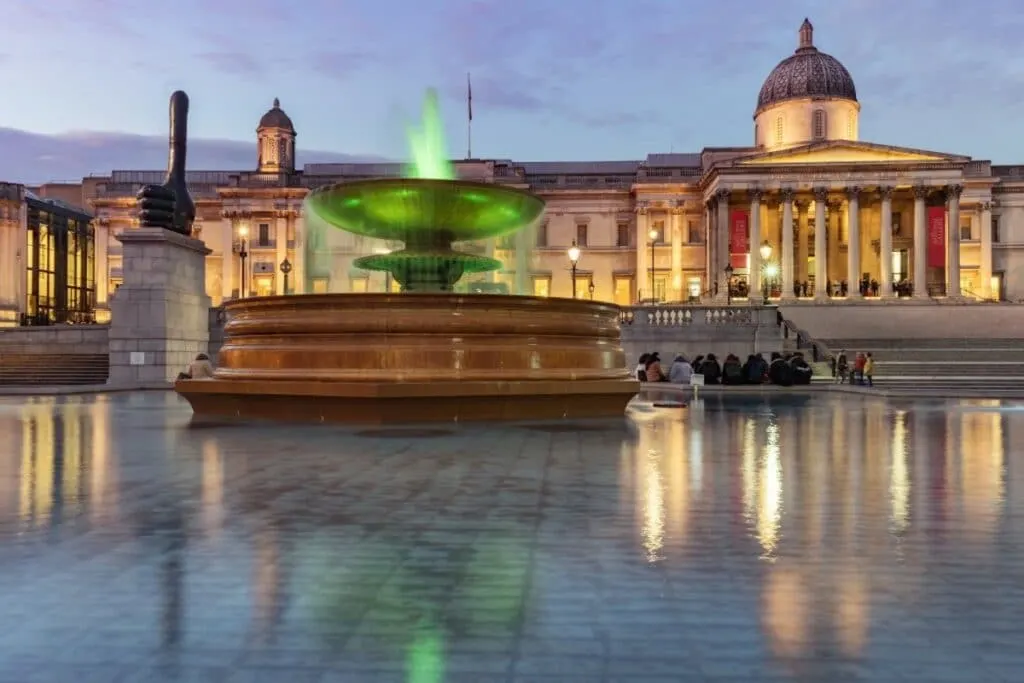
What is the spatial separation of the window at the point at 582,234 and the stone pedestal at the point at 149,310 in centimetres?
4584

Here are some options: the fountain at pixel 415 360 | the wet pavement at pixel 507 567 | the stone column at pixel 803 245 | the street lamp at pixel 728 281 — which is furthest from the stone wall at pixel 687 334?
the stone column at pixel 803 245

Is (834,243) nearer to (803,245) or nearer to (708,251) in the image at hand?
(803,245)

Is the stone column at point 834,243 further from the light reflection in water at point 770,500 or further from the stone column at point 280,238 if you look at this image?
the light reflection in water at point 770,500

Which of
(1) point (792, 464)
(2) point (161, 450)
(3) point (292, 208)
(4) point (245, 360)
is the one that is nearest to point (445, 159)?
(4) point (245, 360)

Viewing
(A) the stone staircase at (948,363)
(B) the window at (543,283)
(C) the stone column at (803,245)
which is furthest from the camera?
(B) the window at (543,283)

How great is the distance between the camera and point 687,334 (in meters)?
33.4

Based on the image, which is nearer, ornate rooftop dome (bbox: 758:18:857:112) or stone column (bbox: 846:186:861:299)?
stone column (bbox: 846:186:861:299)

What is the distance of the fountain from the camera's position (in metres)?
11.4

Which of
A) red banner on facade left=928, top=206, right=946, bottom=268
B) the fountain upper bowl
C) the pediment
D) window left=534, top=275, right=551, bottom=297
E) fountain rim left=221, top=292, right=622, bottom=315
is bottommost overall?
fountain rim left=221, top=292, right=622, bottom=315

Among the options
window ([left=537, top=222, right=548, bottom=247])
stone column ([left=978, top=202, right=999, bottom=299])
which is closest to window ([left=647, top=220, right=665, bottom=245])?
window ([left=537, top=222, right=548, bottom=247])

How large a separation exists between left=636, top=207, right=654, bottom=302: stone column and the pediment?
891 cm

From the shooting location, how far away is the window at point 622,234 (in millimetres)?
68312

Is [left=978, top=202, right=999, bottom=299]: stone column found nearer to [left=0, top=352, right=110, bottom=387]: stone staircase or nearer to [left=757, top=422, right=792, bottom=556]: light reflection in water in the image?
→ [left=0, top=352, right=110, bottom=387]: stone staircase

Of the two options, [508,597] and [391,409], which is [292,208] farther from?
[508,597]
